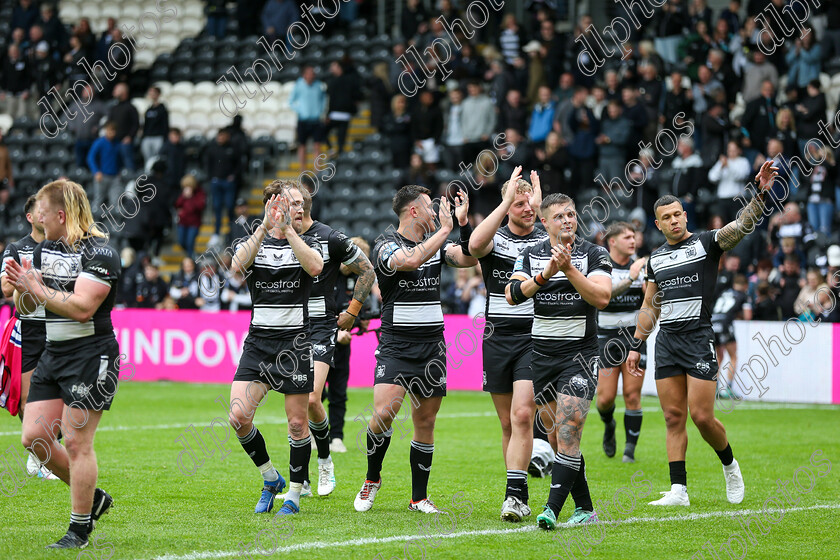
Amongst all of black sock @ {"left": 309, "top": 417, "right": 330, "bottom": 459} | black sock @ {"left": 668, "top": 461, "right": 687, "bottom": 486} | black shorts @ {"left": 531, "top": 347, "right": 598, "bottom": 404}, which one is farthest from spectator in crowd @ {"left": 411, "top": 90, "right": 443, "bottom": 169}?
black shorts @ {"left": 531, "top": 347, "right": 598, "bottom": 404}

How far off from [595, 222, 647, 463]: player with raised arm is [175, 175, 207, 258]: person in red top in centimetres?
1468

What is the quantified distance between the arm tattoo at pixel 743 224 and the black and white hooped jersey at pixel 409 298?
233cm

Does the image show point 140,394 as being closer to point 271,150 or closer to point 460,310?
point 460,310

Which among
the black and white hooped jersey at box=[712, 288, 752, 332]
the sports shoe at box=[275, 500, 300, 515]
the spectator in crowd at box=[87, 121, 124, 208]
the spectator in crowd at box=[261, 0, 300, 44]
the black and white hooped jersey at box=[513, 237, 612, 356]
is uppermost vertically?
the spectator in crowd at box=[261, 0, 300, 44]

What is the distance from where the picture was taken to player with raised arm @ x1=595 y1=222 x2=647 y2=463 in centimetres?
1175

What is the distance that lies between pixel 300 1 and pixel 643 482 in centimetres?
2082

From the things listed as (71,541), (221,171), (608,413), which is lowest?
(71,541)

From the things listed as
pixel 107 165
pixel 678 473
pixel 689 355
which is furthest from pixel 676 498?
pixel 107 165

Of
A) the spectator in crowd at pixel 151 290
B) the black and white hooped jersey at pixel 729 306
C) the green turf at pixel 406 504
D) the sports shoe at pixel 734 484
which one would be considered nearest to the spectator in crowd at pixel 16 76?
the spectator in crowd at pixel 151 290

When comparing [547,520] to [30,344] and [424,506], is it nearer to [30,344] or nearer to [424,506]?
[424,506]

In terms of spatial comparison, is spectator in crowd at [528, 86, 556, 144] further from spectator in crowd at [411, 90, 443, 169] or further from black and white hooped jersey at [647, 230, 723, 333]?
black and white hooped jersey at [647, 230, 723, 333]

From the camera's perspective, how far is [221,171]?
80.4 ft

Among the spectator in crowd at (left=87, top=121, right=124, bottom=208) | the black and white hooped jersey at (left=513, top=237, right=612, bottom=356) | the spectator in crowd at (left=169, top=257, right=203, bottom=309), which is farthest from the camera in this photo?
the spectator in crowd at (left=87, top=121, right=124, bottom=208)

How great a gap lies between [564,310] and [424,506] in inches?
75.1
